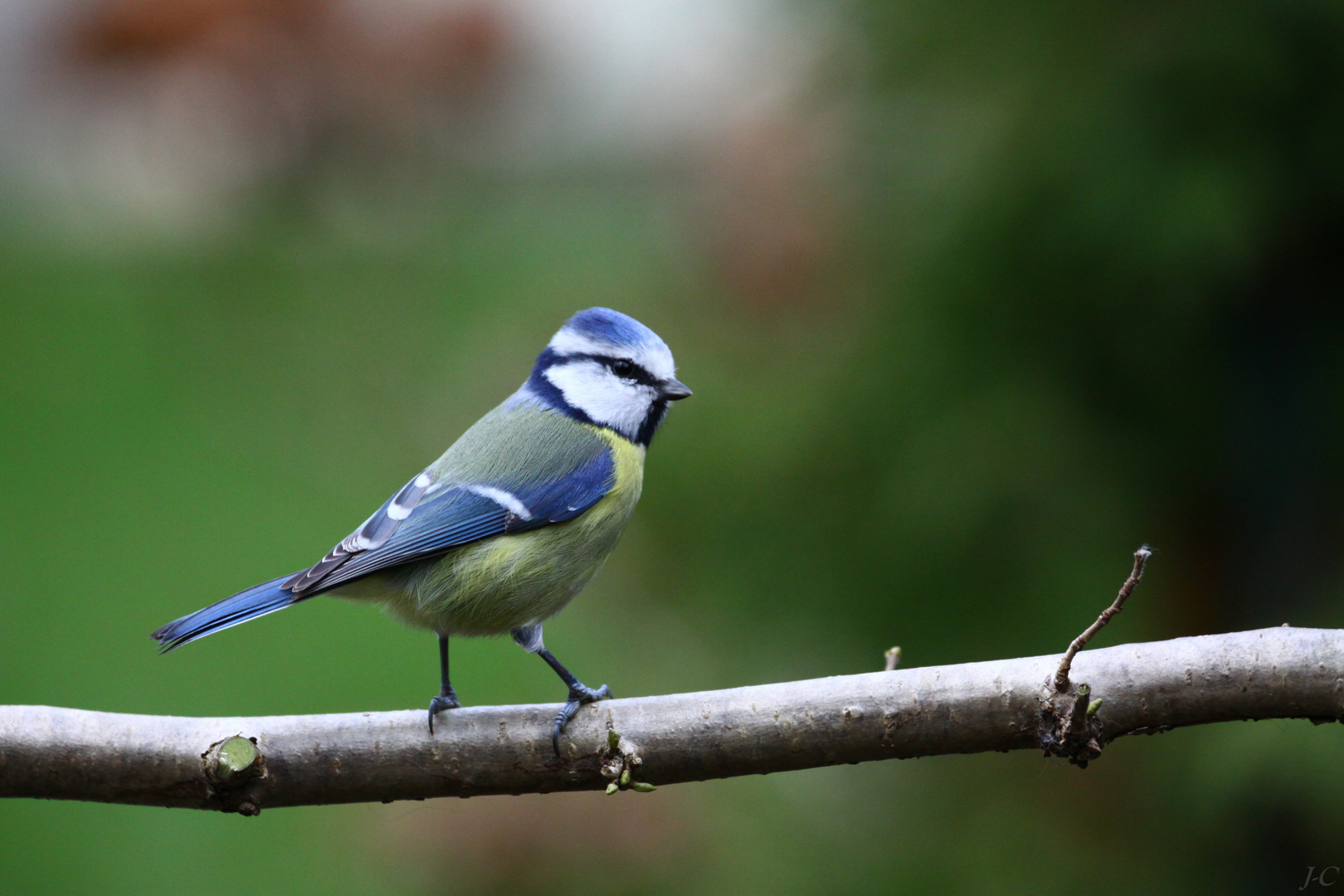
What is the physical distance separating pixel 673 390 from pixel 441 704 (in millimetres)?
570

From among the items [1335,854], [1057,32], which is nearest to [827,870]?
[1335,854]

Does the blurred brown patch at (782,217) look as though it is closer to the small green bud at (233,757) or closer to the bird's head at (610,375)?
the bird's head at (610,375)

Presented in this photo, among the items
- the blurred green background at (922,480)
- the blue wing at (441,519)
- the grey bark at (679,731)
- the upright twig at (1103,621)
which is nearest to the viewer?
the upright twig at (1103,621)

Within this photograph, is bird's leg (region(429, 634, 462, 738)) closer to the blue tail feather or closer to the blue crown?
the blue tail feather

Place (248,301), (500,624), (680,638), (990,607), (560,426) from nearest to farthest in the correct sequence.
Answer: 1. (500,624)
2. (560,426)
3. (990,607)
4. (680,638)
5. (248,301)

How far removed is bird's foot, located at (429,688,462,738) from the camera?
51.1 inches

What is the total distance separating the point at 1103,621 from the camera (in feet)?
3.43

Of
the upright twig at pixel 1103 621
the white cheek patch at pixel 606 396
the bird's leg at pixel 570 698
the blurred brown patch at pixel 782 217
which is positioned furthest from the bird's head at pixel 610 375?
the blurred brown patch at pixel 782 217

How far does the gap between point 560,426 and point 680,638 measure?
0.78m

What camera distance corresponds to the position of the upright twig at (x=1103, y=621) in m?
1.03

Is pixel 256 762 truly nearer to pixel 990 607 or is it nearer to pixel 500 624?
pixel 500 624

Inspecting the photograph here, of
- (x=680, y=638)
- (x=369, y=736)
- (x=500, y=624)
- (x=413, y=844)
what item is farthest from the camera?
(x=413, y=844)

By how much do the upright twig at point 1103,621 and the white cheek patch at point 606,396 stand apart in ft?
2.41

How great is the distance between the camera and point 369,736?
1288mm
